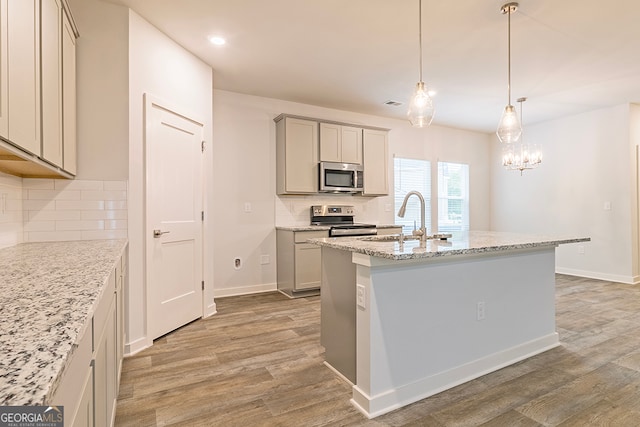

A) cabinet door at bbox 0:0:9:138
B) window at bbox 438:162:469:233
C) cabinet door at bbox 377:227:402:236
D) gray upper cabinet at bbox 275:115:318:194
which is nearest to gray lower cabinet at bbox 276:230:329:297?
gray upper cabinet at bbox 275:115:318:194

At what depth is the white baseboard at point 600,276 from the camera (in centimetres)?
482

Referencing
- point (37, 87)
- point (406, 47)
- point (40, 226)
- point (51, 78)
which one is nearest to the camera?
point (37, 87)

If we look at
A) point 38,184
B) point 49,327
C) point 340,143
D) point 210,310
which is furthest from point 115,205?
point 340,143

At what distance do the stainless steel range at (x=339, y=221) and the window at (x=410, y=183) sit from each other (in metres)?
1.12

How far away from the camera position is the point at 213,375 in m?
2.24

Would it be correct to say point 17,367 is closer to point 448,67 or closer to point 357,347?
point 357,347

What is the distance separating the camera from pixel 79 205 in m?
2.46

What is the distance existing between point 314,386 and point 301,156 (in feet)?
10.0

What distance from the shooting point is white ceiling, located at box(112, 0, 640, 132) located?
2.61 m

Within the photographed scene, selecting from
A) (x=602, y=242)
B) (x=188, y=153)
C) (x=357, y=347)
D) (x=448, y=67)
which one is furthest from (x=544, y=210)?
(x=188, y=153)

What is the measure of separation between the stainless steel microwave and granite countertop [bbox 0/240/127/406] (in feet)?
10.7

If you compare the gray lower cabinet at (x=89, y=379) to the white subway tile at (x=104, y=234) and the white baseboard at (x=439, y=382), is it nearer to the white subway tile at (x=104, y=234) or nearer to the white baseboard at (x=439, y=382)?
the white baseboard at (x=439, y=382)

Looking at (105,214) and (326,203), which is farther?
(326,203)

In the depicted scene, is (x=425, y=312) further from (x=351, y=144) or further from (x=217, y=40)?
→ (x=351, y=144)
